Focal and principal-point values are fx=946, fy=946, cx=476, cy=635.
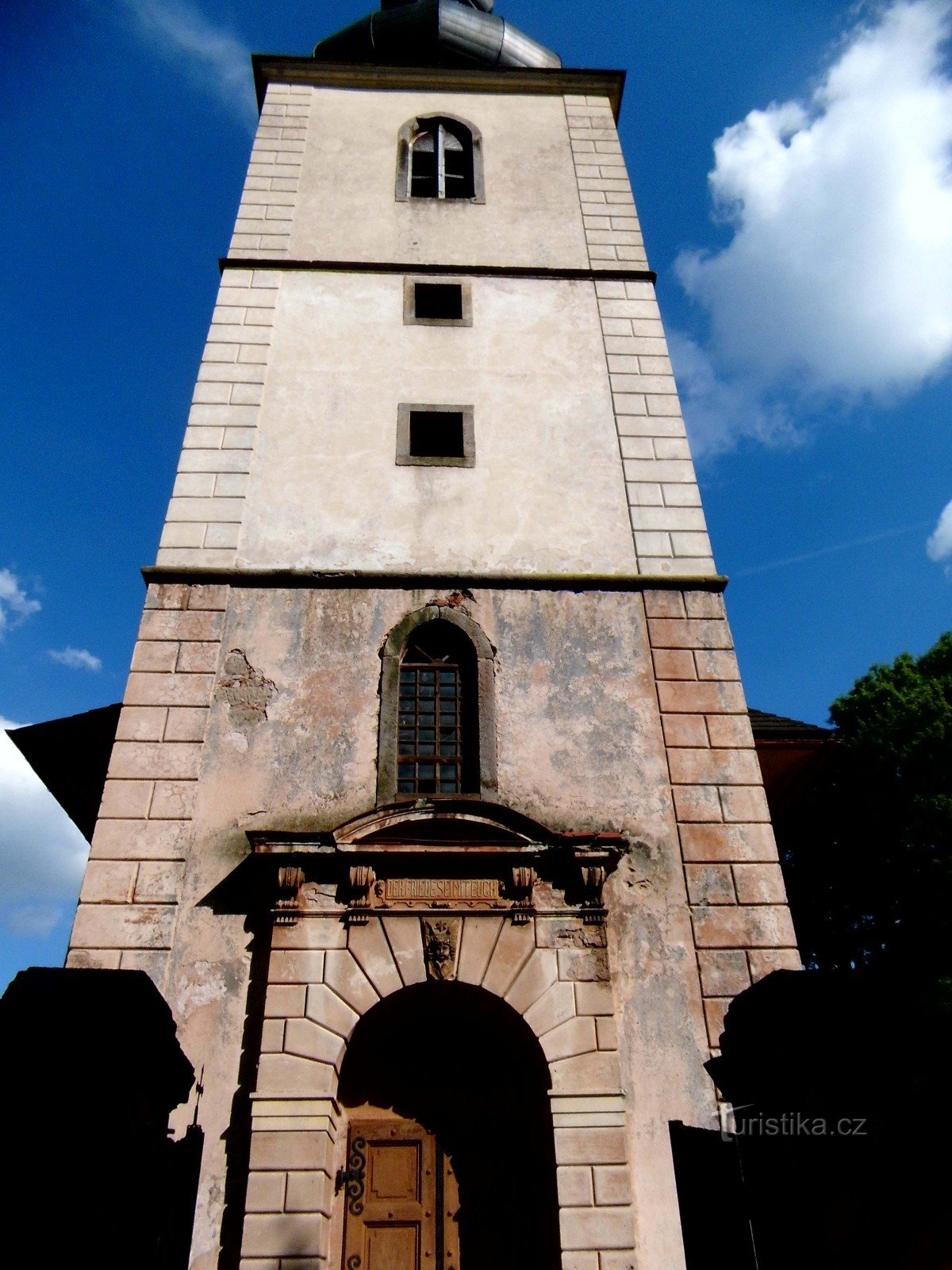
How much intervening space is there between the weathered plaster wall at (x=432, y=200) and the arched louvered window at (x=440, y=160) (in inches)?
6.0

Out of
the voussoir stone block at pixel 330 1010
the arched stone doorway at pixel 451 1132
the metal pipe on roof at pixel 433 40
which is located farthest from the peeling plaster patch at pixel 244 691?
the metal pipe on roof at pixel 433 40

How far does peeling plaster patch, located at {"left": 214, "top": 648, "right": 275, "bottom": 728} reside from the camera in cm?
781

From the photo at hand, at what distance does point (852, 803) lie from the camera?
60.1 feet

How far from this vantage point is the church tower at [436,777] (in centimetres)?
621

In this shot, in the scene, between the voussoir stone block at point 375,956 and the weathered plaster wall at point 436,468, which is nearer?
the voussoir stone block at point 375,956

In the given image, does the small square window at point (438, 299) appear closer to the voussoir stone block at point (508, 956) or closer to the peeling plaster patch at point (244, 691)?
the peeling plaster patch at point (244, 691)

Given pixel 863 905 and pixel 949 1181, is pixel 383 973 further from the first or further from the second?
pixel 863 905

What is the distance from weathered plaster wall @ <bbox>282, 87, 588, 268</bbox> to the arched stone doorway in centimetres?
865

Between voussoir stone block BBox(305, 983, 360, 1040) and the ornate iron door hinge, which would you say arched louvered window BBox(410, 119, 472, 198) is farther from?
the ornate iron door hinge

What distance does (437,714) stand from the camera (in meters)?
8.01

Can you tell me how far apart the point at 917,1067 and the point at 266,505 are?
23.6 feet

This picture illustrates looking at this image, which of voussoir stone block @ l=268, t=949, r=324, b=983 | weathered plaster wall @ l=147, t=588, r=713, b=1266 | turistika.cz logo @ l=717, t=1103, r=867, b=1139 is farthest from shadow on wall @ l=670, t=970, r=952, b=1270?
voussoir stone block @ l=268, t=949, r=324, b=983

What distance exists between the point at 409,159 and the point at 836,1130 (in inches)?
505

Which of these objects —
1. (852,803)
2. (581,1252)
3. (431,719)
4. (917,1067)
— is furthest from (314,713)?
(852,803)
